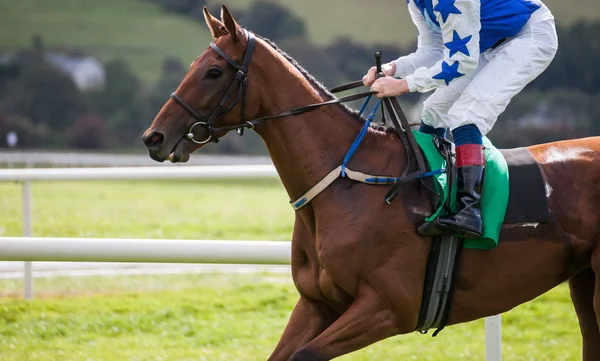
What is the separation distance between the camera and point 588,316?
167 inches

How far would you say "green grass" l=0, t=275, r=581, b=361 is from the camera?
579cm

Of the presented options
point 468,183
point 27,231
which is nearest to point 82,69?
point 27,231

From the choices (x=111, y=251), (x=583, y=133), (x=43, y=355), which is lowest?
(x=583, y=133)

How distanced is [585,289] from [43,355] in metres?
3.34

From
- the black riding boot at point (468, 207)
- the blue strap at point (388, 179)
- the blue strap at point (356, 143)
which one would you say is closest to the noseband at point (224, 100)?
the blue strap at point (356, 143)

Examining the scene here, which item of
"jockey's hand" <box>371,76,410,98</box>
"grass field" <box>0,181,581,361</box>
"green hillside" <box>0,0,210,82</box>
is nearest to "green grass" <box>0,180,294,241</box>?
"grass field" <box>0,181,581,361</box>

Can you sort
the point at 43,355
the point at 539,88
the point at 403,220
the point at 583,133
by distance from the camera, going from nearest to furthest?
the point at 403,220, the point at 43,355, the point at 583,133, the point at 539,88

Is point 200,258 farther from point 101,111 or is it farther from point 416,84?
point 101,111

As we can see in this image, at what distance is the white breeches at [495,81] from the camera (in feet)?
12.4

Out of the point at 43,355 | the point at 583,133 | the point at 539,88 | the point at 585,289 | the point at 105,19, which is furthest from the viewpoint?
the point at 105,19

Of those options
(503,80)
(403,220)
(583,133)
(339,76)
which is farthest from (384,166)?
(339,76)

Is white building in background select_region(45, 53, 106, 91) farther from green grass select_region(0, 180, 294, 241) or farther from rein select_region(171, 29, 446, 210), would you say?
rein select_region(171, 29, 446, 210)

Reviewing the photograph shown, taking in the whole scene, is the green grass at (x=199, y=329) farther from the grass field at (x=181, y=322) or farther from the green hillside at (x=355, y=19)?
the green hillside at (x=355, y=19)

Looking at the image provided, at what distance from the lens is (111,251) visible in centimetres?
470
